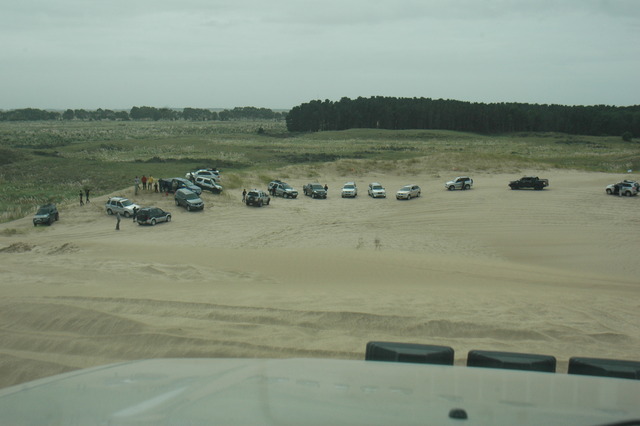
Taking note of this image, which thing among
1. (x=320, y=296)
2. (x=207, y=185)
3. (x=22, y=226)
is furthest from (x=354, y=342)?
(x=207, y=185)

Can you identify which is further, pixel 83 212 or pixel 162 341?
pixel 83 212

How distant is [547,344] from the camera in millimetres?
10203

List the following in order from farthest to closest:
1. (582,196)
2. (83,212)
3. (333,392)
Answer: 1. (582,196)
2. (83,212)
3. (333,392)

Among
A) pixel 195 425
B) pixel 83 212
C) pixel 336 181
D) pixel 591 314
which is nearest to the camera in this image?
pixel 195 425

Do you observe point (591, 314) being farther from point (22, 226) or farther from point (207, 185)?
point (207, 185)

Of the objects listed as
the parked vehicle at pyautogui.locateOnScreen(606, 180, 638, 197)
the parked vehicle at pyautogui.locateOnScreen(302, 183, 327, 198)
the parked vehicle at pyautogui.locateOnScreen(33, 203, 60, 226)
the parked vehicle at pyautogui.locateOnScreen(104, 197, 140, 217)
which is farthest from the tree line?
the parked vehicle at pyautogui.locateOnScreen(33, 203, 60, 226)

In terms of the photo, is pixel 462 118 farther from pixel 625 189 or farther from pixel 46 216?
pixel 46 216

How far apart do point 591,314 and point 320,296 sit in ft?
21.9

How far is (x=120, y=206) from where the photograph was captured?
3650cm

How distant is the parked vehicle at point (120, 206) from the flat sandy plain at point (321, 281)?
0.76 metres

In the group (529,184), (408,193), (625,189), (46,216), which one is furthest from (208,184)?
(625,189)

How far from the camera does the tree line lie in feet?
495

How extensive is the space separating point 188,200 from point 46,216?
9130 mm

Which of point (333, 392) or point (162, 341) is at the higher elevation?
point (333, 392)
